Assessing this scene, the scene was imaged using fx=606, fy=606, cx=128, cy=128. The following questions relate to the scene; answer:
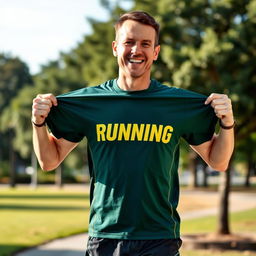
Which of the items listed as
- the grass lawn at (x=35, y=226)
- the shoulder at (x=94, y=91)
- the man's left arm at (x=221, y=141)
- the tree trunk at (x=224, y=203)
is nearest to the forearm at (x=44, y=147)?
the shoulder at (x=94, y=91)

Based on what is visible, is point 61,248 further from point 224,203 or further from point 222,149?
point 222,149

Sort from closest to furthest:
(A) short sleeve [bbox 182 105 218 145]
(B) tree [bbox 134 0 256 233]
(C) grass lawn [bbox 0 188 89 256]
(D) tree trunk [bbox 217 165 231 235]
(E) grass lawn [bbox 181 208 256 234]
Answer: (A) short sleeve [bbox 182 105 218 145]
(B) tree [bbox 134 0 256 233]
(C) grass lawn [bbox 0 188 89 256]
(D) tree trunk [bbox 217 165 231 235]
(E) grass lawn [bbox 181 208 256 234]

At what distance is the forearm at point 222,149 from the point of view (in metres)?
3.38

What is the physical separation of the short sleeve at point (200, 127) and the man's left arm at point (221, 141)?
4 cm

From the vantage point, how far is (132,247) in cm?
317

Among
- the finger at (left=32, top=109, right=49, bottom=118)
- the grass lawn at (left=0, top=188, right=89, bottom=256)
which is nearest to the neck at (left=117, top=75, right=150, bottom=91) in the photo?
the finger at (left=32, top=109, right=49, bottom=118)

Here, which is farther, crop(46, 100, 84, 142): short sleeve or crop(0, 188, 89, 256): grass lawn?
crop(0, 188, 89, 256): grass lawn

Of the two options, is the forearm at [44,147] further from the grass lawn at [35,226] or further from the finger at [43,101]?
the grass lawn at [35,226]

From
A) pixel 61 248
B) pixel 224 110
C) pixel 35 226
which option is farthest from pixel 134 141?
pixel 35 226

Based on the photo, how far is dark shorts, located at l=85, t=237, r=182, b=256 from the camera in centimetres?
317

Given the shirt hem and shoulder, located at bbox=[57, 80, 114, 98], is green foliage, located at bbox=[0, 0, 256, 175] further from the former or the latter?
the shirt hem

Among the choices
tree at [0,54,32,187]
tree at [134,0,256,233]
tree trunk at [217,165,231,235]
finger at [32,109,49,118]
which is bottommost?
tree trunk at [217,165,231,235]

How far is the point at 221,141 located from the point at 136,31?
778 mm

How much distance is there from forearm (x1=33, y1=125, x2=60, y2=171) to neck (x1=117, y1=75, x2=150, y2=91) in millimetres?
509
